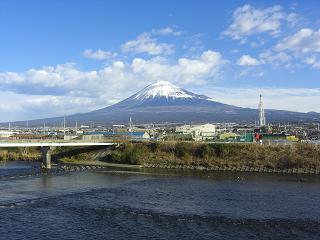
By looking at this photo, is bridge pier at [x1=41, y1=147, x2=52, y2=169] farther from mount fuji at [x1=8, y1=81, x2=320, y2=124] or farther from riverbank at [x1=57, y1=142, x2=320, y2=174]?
mount fuji at [x1=8, y1=81, x2=320, y2=124]

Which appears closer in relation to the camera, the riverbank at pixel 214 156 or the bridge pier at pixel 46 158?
the riverbank at pixel 214 156

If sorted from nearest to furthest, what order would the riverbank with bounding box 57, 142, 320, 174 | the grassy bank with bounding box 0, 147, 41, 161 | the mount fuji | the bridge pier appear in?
the riverbank with bounding box 57, 142, 320, 174 → the bridge pier → the grassy bank with bounding box 0, 147, 41, 161 → the mount fuji

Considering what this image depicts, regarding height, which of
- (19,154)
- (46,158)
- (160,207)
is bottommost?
(160,207)

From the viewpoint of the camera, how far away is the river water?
15.1 m

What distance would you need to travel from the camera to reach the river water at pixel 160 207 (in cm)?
1510

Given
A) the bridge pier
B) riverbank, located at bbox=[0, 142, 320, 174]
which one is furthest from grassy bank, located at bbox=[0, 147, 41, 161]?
the bridge pier

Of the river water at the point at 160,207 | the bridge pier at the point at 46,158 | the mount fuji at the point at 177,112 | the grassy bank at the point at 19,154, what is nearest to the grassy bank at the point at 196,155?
the grassy bank at the point at 19,154

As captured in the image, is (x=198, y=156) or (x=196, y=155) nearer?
(x=198, y=156)

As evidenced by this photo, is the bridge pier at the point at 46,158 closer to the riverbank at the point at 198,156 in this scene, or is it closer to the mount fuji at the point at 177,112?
the riverbank at the point at 198,156

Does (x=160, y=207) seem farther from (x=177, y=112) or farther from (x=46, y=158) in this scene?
(x=177, y=112)

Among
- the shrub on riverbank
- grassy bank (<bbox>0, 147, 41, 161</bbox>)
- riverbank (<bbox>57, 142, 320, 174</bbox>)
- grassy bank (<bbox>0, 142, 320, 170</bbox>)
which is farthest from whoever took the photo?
grassy bank (<bbox>0, 147, 41, 161</bbox>)

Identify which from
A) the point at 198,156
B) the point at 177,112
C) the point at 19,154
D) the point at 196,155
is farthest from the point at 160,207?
the point at 177,112

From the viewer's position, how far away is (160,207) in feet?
61.3

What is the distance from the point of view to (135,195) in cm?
2147
